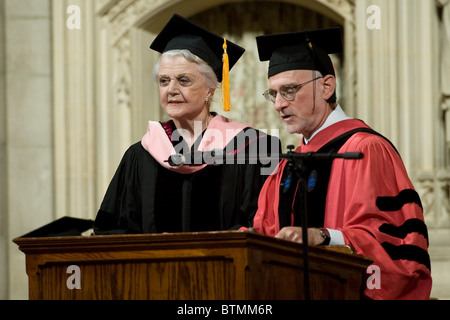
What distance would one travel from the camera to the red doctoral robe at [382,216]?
4242mm

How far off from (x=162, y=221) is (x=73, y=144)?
357 centimetres

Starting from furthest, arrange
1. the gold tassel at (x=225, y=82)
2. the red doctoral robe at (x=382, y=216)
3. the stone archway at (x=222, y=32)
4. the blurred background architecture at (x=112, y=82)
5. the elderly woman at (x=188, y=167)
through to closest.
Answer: the stone archway at (x=222, y=32), the blurred background architecture at (x=112, y=82), the gold tassel at (x=225, y=82), the elderly woman at (x=188, y=167), the red doctoral robe at (x=382, y=216)

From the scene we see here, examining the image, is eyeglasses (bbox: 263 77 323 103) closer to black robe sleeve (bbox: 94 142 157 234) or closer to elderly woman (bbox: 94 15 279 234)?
elderly woman (bbox: 94 15 279 234)

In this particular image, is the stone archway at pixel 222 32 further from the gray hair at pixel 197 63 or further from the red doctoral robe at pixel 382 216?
the red doctoral robe at pixel 382 216

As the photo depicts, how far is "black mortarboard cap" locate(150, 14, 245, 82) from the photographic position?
5.20 m

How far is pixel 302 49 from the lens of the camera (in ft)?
15.8

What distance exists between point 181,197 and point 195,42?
795 mm

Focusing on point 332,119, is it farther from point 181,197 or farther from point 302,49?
point 181,197

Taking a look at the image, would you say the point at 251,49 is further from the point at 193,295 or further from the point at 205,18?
the point at 193,295

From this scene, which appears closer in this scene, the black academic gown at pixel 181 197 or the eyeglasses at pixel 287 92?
the eyeglasses at pixel 287 92

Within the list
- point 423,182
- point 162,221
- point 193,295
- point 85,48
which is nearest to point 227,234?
point 193,295

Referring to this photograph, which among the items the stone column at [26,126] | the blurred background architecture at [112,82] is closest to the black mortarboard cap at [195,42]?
the blurred background architecture at [112,82]

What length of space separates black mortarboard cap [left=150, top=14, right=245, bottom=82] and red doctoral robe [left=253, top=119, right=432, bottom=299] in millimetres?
941
